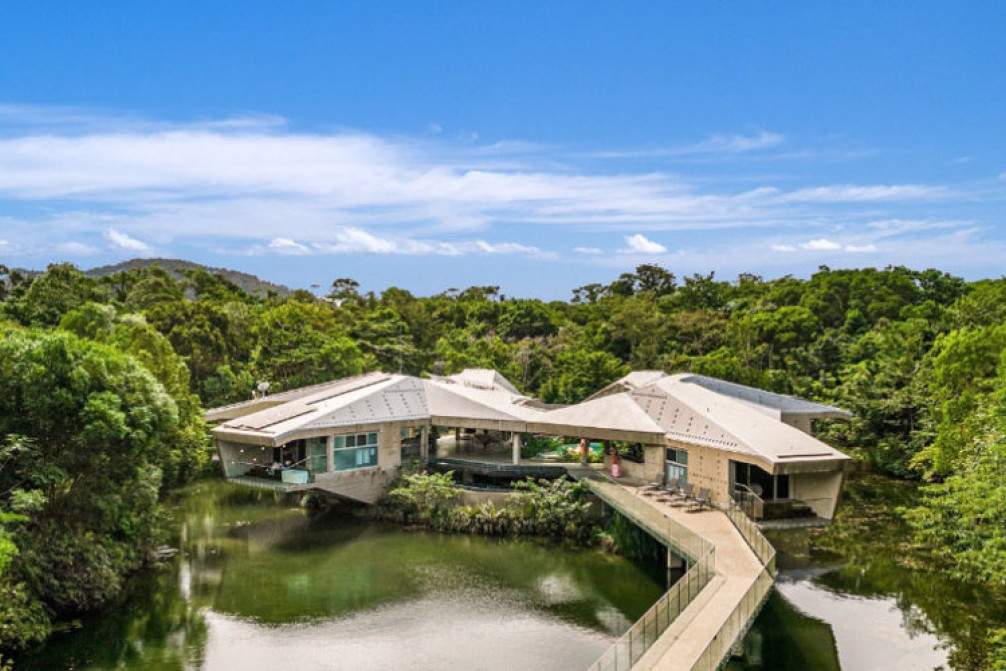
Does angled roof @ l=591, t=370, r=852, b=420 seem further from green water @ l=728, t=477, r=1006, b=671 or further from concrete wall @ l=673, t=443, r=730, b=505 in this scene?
green water @ l=728, t=477, r=1006, b=671

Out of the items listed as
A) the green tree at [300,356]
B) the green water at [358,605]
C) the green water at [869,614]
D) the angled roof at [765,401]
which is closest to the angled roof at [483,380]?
the green tree at [300,356]

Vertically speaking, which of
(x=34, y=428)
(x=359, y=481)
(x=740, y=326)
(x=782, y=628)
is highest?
(x=740, y=326)

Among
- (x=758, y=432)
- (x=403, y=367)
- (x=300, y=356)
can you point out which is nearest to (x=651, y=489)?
(x=758, y=432)

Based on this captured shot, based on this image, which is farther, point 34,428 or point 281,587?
point 281,587

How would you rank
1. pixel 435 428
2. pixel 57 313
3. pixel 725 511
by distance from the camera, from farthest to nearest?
pixel 57 313 < pixel 435 428 < pixel 725 511

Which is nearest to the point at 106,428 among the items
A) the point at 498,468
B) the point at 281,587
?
the point at 281,587

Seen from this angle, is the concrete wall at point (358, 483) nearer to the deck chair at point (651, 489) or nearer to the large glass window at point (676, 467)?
the deck chair at point (651, 489)

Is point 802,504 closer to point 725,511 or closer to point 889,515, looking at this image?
point 725,511

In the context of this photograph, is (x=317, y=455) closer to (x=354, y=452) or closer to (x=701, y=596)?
(x=354, y=452)
